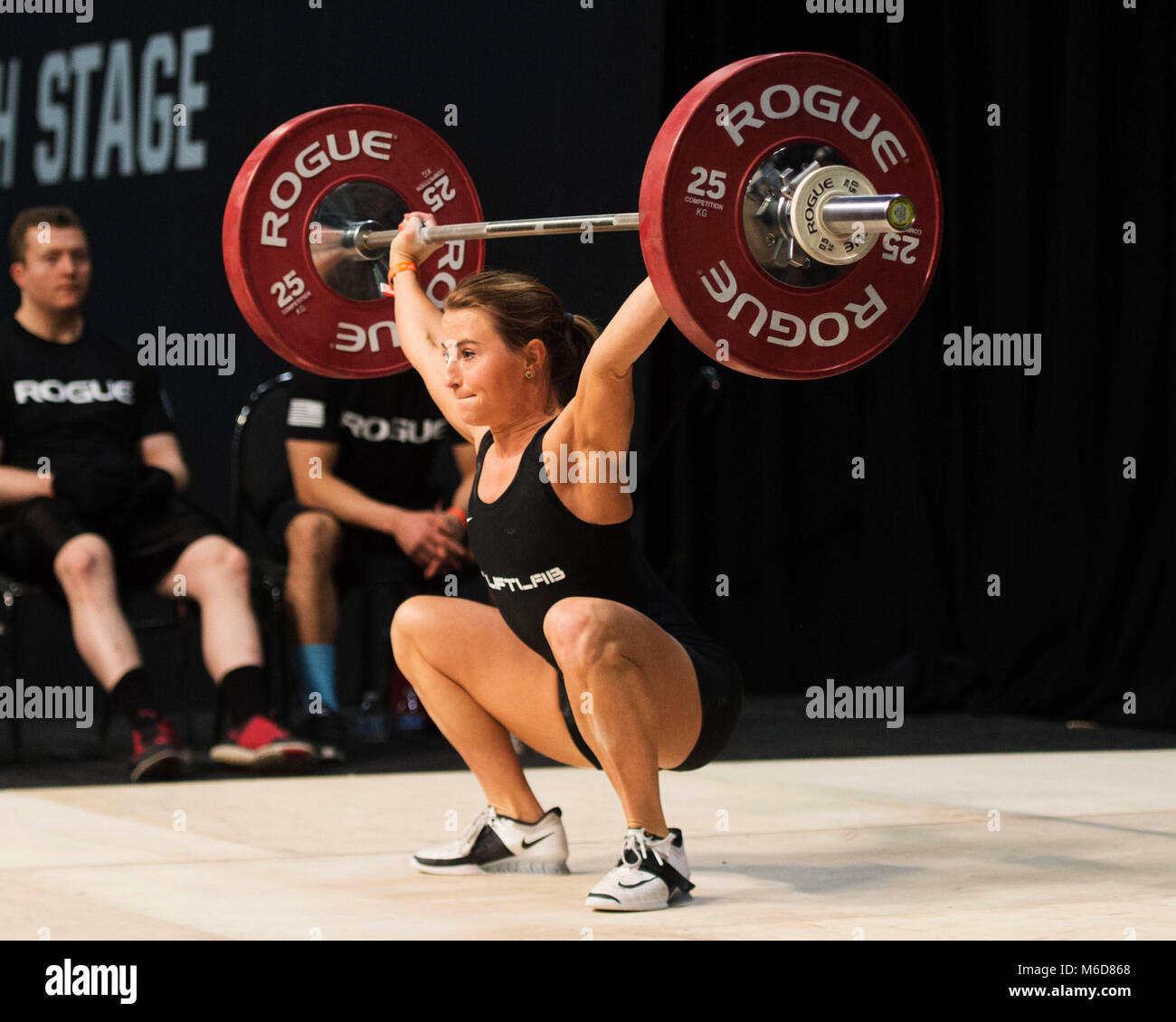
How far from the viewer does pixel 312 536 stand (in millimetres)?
4504

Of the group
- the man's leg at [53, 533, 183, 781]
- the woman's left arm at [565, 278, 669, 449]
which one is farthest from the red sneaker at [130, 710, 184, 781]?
the woman's left arm at [565, 278, 669, 449]

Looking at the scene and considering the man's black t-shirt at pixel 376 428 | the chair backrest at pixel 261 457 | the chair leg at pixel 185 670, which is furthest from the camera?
the chair backrest at pixel 261 457

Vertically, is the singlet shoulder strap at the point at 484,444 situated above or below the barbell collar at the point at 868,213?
below

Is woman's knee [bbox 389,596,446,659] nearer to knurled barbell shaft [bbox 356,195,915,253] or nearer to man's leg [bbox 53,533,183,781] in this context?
knurled barbell shaft [bbox 356,195,915,253]

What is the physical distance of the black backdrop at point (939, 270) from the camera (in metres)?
5.12

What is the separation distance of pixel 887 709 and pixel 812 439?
88cm

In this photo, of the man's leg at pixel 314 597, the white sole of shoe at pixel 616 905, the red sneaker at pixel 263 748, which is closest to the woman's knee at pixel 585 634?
the white sole of shoe at pixel 616 905

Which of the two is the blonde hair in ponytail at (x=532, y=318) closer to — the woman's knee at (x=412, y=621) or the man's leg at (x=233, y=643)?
the woman's knee at (x=412, y=621)

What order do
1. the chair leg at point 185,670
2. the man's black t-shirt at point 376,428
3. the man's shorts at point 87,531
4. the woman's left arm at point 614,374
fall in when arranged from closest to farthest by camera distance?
the woman's left arm at point 614,374 < the man's shorts at point 87,531 < the chair leg at point 185,670 < the man's black t-shirt at point 376,428

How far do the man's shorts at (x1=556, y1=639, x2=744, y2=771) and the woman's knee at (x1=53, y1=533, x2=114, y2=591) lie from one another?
1671 mm

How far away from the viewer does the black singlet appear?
8.87 feet

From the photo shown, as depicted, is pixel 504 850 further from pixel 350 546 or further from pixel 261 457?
pixel 261 457

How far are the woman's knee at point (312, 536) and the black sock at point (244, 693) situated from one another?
39cm

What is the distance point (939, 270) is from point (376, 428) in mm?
1837
